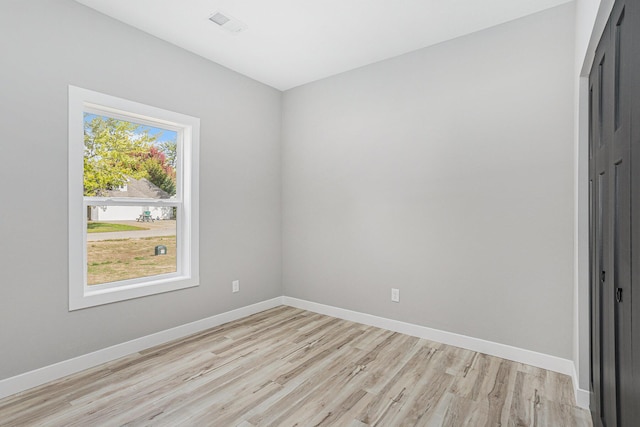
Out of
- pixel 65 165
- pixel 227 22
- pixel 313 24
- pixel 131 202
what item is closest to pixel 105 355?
pixel 131 202

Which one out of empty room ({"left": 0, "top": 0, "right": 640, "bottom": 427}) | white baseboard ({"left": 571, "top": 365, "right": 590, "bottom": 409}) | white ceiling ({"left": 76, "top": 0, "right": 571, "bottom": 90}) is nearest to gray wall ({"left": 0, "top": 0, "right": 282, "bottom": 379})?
empty room ({"left": 0, "top": 0, "right": 640, "bottom": 427})

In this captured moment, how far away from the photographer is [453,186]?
9.64 ft

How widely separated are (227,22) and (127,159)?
4.79ft

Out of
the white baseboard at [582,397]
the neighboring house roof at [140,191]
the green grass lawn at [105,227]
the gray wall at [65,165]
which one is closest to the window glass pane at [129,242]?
the green grass lawn at [105,227]

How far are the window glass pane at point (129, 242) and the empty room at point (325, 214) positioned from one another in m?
0.02

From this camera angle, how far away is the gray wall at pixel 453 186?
2.51 m

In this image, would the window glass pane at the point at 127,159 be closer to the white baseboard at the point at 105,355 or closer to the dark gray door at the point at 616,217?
the white baseboard at the point at 105,355

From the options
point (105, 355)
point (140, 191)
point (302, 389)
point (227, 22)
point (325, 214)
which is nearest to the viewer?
point (302, 389)

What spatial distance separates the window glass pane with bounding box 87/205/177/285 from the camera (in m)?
2.69

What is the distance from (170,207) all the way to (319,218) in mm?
1618

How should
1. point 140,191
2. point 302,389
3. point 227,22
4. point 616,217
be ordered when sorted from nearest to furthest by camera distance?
1. point 616,217
2. point 302,389
3. point 227,22
4. point 140,191

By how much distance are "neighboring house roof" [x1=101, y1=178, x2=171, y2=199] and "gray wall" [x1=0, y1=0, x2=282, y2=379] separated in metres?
0.38

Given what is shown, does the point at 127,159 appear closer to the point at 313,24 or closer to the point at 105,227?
the point at 105,227

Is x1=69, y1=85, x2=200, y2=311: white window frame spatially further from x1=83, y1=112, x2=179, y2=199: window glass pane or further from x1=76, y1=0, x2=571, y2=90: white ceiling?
x1=76, y1=0, x2=571, y2=90: white ceiling
